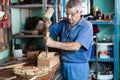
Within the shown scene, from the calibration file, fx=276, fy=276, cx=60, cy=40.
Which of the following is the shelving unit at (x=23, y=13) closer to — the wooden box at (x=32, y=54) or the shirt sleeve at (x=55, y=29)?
the wooden box at (x=32, y=54)

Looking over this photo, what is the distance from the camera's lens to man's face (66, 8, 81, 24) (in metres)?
2.45

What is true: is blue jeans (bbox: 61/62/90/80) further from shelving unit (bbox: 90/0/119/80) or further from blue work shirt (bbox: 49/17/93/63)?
shelving unit (bbox: 90/0/119/80)

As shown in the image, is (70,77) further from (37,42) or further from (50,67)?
(37,42)

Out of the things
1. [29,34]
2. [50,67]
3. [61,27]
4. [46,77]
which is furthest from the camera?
[29,34]

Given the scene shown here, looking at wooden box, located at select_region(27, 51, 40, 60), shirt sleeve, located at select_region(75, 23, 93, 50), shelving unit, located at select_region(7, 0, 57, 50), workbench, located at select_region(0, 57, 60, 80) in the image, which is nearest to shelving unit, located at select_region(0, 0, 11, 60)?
shelving unit, located at select_region(7, 0, 57, 50)

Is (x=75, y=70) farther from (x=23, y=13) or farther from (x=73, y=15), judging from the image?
(x=23, y=13)

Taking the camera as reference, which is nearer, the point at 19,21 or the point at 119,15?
the point at 19,21

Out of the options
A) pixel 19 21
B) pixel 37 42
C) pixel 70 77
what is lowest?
pixel 70 77

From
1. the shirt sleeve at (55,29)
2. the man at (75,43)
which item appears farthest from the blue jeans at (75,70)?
the shirt sleeve at (55,29)

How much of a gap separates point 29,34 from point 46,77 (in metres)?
1.01

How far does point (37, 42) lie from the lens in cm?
349

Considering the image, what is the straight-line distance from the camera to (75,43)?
238 centimetres

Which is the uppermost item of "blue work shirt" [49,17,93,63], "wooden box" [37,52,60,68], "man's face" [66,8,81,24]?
"man's face" [66,8,81,24]

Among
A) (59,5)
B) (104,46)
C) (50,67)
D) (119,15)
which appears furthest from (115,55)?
(50,67)
